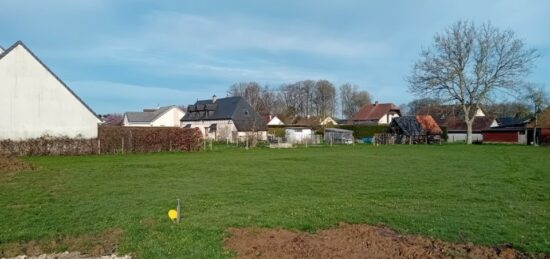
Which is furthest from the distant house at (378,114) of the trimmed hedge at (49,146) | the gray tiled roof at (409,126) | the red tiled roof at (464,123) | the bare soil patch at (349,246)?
the bare soil patch at (349,246)

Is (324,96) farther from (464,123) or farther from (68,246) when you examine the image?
(68,246)

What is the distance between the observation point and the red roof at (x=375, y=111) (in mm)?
92562

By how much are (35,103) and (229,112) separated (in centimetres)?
4015

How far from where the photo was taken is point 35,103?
35219 millimetres

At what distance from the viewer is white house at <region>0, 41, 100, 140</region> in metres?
33.6

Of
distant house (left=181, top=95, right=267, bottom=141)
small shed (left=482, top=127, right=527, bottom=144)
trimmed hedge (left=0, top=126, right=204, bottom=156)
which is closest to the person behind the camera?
trimmed hedge (left=0, top=126, right=204, bottom=156)

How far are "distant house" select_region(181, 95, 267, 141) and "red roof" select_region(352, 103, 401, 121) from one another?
29.2 meters

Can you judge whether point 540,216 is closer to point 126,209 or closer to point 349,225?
point 349,225

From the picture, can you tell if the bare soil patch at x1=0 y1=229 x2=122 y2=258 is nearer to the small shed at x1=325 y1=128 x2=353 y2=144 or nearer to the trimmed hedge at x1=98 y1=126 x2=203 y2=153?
the trimmed hedge at x1=98 y1=126 x2=203 y2=153

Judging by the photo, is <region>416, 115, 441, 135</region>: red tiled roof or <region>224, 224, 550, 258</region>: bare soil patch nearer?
<region>224, 224, 550, 258</region>: bare soil patch

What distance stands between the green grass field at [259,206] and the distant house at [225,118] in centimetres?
5131

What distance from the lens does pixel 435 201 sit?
11555 millimetres

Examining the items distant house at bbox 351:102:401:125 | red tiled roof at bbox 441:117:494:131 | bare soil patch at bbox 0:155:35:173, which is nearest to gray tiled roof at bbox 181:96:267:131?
distant house at bbox 351:102:401:125

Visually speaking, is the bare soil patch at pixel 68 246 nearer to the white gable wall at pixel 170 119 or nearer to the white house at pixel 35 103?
the white house at pixel 35 103
